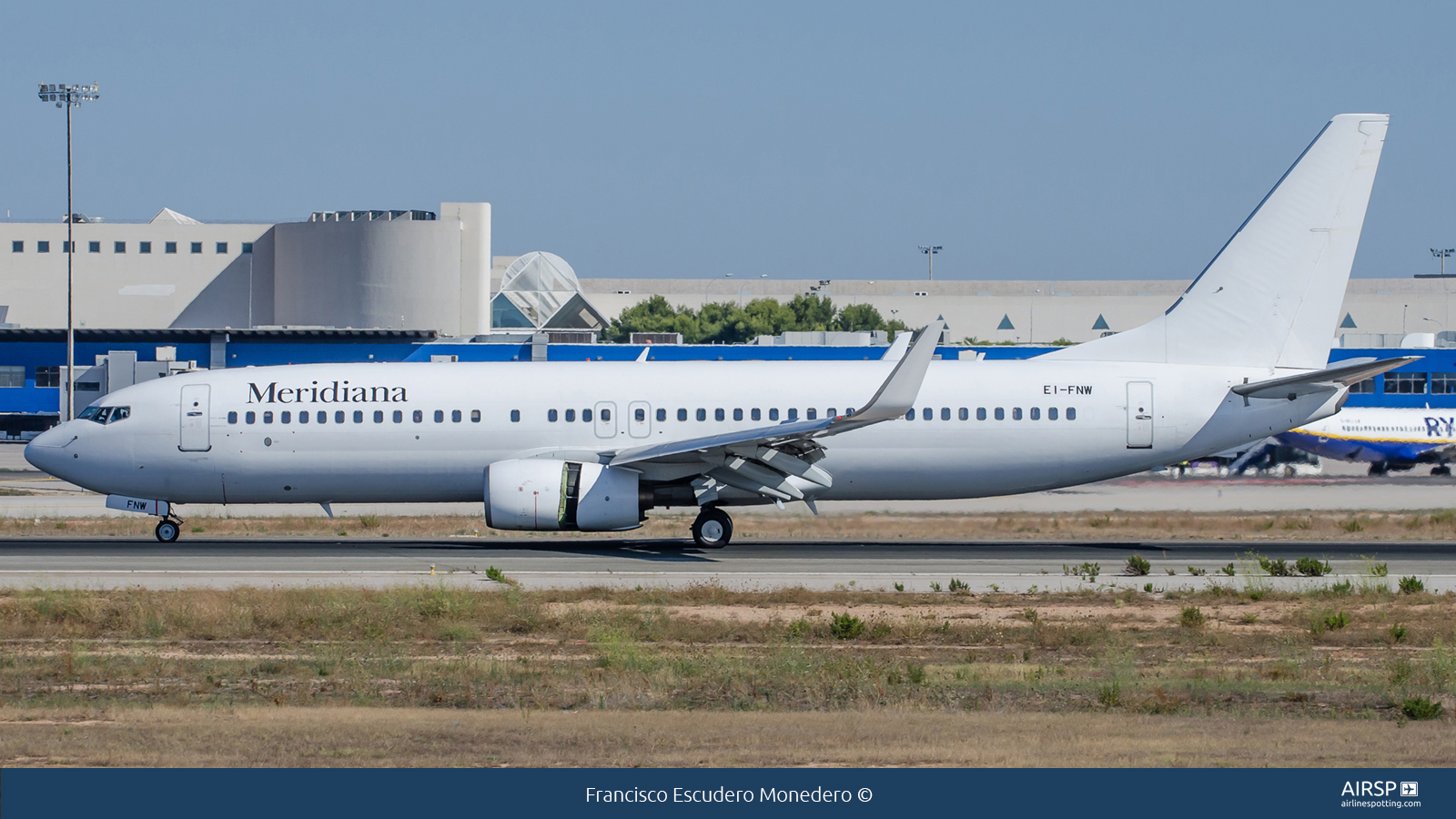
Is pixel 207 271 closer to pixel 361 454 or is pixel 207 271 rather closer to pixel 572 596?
pixel 361 454

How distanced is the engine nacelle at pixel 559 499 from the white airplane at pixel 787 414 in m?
1.46

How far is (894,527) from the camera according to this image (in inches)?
1339

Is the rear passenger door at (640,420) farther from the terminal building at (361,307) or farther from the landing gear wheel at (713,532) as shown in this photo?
the terminal building at (361,307)

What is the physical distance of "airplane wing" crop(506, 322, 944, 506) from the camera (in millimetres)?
25391

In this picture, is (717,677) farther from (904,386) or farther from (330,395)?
(330,395)

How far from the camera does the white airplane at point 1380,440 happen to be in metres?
57.7

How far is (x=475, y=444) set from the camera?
29.0 metres

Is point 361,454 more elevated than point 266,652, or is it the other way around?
point 361,454

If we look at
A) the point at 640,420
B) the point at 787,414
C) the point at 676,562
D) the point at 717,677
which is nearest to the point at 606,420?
the point at 640,420

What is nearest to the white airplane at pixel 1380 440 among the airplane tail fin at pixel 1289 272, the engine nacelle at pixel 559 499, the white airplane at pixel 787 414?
the airplane tail fin at pixel 1289 272

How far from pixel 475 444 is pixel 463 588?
7.94 m

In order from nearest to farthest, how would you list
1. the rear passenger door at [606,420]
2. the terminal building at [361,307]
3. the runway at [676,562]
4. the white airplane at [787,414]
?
the runway at [676,562] < the white airplane at [787,414] < the rear passenger door at [606,420] < the terminal building at [361,307]

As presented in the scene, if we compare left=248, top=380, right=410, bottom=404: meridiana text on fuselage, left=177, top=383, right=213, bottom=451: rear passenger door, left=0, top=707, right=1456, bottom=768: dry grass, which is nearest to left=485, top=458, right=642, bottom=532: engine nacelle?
left=248, top=380, right=410, bottom=404: meridiana text on fuselage
